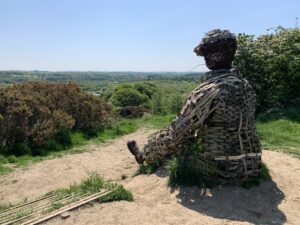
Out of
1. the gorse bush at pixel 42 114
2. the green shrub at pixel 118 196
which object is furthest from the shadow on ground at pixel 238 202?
the gorse bush at pixel 42 114

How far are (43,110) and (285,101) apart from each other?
23.8 feet

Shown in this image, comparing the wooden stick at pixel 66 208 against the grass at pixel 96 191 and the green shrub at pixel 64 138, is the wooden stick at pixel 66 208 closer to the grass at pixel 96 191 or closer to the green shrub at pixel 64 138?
the grass at pixel 96 191

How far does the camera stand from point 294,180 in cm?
632

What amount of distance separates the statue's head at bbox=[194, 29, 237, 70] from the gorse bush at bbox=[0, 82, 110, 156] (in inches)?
253

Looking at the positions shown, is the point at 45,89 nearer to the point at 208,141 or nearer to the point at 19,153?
the point at 19,153

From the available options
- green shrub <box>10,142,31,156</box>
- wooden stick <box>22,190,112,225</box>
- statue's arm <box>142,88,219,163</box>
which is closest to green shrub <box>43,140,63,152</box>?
green shrub <box>10,142,31,156</box>

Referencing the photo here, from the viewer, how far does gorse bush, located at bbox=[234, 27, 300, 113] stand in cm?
1320

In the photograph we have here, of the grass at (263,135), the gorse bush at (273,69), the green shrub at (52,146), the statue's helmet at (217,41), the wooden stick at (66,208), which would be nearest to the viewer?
the wooden stick at (66,208)

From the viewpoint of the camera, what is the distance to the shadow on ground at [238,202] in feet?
16.6

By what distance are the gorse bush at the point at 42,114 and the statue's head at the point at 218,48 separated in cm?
643

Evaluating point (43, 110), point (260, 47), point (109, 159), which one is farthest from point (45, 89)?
point (260, 47)

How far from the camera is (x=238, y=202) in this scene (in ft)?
17.9

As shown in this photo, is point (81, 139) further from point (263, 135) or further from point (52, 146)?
point (263, 135)

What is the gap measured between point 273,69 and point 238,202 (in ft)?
28.2
